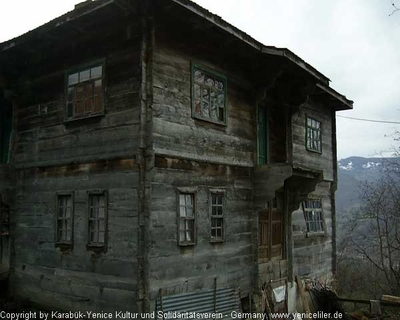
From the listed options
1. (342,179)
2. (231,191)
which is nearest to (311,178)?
(231,191)

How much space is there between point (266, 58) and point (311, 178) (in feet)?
12.5

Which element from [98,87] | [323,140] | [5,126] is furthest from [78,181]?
[323,140]

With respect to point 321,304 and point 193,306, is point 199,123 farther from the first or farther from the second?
point 321,304

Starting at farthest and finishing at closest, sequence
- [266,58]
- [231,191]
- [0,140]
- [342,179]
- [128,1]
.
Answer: [342,179] < [0,140] < [266,58] < [231,191] < [128,1]

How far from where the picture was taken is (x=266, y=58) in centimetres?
1185

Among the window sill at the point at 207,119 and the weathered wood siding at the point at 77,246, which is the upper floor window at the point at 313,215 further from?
the weathered wood siding at the point at 77,246

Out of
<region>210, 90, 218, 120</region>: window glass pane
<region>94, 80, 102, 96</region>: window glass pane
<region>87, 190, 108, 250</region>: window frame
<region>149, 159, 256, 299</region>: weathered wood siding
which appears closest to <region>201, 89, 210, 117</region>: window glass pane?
<region>210, 90, 218, 120</region>: window glass pane

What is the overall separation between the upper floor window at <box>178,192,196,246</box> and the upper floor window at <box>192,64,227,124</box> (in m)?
1.96

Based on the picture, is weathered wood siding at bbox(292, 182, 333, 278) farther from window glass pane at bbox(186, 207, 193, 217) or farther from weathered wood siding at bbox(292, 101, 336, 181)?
window glass pane at bbox(186, 207, 193, 217)

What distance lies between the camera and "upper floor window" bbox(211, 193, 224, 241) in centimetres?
1034

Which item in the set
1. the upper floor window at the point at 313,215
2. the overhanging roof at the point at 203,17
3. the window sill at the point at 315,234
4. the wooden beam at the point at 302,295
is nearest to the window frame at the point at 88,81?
the overhanging roof at the point at 203,17

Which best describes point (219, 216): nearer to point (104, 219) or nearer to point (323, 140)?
point (104, 219)

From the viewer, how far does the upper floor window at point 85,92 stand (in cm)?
966

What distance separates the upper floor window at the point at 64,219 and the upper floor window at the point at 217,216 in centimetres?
340
